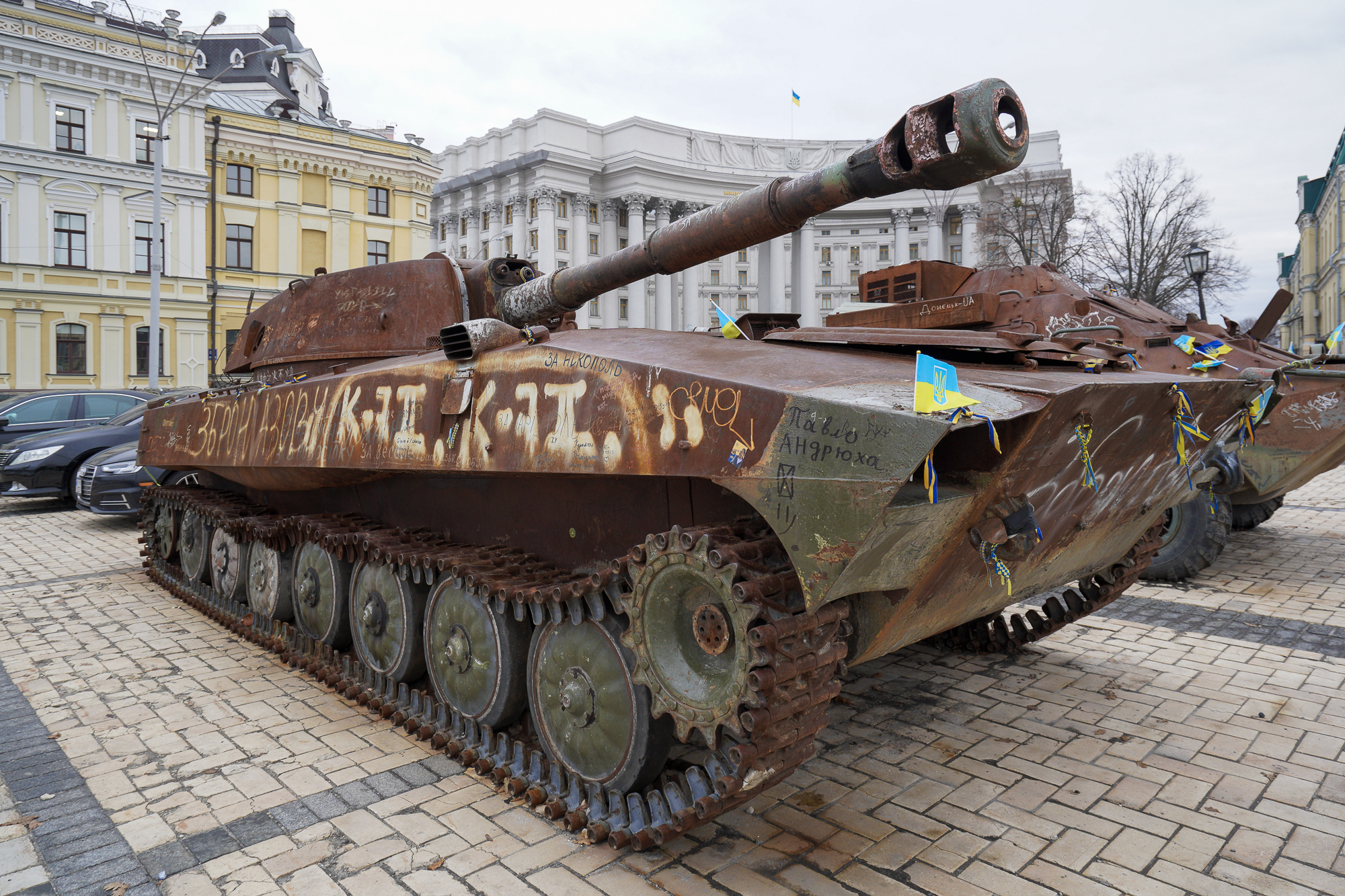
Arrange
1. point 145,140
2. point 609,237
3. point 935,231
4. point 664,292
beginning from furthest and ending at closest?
point 609,237 → point 935,231 → point 664,292 → point 145,140

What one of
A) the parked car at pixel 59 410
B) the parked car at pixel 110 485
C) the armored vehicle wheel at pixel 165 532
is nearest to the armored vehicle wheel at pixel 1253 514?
the armored vehicle wheel at pixel 165 532

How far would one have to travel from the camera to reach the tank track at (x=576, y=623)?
9.50ft

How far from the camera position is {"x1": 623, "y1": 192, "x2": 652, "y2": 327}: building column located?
188 ft

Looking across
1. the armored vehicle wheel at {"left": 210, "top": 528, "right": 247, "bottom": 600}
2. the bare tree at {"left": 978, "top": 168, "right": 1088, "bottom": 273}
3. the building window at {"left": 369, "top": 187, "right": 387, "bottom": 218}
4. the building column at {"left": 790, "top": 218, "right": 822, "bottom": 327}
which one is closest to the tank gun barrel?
the armored vehicle wheel at {"left": 210, "top": 528, "right": 247, "bottom": 600}

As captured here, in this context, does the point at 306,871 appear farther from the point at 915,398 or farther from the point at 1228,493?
the point at 1228,493

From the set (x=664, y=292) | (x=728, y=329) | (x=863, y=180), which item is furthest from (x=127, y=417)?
(x=664, y=292)

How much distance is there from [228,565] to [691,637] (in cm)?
518

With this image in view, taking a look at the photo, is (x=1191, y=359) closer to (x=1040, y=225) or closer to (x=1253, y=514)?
(x=1253, y=514)

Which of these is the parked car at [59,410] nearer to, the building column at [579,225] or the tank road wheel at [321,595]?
the tank road wheel at [321,595]

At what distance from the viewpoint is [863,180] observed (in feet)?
10.4

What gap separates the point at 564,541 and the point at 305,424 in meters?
1.93

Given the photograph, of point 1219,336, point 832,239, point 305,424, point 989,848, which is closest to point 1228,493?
point 1219,336

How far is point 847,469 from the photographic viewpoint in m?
2.60

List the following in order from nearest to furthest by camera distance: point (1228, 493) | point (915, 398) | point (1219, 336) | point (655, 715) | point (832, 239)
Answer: point (915, 398) < point (655, 715) < point (1228, 493) < point (1219, 336) < point (832, 239)
